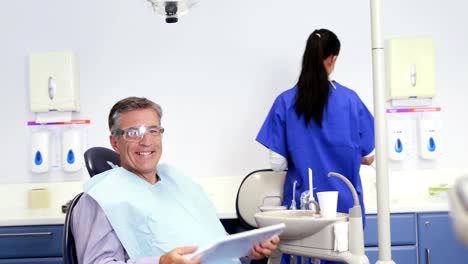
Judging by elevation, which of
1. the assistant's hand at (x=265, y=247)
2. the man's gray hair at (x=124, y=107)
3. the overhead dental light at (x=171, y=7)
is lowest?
the assistant's hand at (x=265, y=247)

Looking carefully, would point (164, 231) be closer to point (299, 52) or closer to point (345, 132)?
point (345, 132)

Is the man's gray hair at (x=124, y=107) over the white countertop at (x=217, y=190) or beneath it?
over

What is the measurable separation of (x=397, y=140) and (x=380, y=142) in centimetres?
177

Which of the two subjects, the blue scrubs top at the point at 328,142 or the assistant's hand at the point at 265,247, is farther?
the blue scrubs top at the point at 328,142

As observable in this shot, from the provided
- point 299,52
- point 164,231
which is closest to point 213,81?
point 299,52

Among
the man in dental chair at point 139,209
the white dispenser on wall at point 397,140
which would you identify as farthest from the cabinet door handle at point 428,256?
the man in dental chair at point 139,209

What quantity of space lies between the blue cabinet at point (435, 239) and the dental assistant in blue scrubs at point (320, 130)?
0.56 m

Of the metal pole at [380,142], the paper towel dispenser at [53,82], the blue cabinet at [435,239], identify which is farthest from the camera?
the paper towel dispenser at [53,82]

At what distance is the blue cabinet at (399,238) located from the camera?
2.75 m

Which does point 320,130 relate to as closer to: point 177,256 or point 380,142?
point 380,142

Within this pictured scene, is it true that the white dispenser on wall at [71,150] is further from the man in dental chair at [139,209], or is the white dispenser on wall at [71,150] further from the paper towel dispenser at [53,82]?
the man in dental chair at [139,209]

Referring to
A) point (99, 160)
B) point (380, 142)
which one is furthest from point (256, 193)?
point (380, 142)

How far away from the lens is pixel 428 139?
3195mm

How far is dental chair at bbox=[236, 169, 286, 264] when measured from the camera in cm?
265
